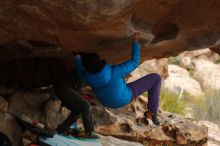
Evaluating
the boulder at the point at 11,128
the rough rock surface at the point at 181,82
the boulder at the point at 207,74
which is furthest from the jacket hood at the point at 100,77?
the boulder at the point at 207,74

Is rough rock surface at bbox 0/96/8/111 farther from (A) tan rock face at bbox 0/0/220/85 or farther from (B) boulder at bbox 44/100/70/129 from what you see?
(B) boulder at bbox 44/100/70/129

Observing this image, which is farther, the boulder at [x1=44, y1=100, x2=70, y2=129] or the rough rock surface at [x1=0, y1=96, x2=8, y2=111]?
the boulder at [x1=44, y1=100, x2=70, y2=129]

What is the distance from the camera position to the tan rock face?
459 centimetres

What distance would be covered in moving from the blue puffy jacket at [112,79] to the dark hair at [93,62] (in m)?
0.05

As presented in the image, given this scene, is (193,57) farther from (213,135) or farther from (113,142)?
(113,142)

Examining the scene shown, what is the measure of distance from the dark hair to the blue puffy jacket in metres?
0.05

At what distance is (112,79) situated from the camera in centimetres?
588

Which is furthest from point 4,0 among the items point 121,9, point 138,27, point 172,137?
point 172,137

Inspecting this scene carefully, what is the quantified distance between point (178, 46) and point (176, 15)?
1.20m

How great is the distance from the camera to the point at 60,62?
7438mm

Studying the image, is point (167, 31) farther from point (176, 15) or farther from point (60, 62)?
point (60, 62)

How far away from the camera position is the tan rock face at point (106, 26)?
181 inches

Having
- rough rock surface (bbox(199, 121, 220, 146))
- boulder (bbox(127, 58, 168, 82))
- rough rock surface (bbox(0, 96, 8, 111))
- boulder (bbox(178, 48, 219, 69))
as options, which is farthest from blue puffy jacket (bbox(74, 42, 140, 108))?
boulder (bbox(178, 48, 219, 69))

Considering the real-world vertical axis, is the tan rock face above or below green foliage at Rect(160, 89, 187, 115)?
above
